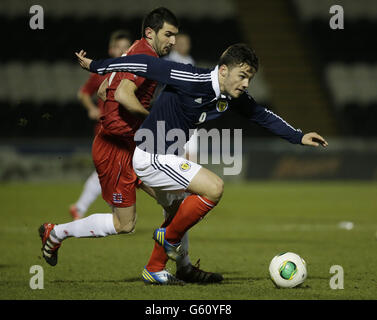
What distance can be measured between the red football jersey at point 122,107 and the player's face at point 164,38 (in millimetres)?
62

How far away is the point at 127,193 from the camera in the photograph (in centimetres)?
524

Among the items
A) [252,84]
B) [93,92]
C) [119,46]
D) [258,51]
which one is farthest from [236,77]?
[258,51]

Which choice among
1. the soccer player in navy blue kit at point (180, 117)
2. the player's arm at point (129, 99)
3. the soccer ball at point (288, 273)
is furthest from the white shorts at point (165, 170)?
the soccer ball at point (288, 273)

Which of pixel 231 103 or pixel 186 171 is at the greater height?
pixel 231 103

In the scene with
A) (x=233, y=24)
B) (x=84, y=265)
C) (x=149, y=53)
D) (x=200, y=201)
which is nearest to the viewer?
(x=200, y=201)

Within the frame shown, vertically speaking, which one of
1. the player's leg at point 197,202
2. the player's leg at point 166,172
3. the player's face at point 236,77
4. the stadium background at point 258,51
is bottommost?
the player's leg at point 197,202

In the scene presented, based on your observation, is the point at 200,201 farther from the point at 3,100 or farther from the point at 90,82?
the point at 3,100

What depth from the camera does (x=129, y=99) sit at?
4.77m

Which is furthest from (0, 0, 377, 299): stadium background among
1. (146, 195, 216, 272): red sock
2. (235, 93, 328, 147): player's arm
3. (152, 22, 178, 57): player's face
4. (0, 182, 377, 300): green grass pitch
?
(146, 195, 216, 272): red sock

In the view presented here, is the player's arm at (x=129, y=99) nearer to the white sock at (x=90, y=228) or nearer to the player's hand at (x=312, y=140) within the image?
the white sock at (x=90, y=228)

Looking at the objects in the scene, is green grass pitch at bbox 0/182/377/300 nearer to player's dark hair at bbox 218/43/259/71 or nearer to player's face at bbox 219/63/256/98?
player's face at bbox 219/63/256/98

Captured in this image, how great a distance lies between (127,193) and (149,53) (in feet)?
3.46

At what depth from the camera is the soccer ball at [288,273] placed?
4637mm
